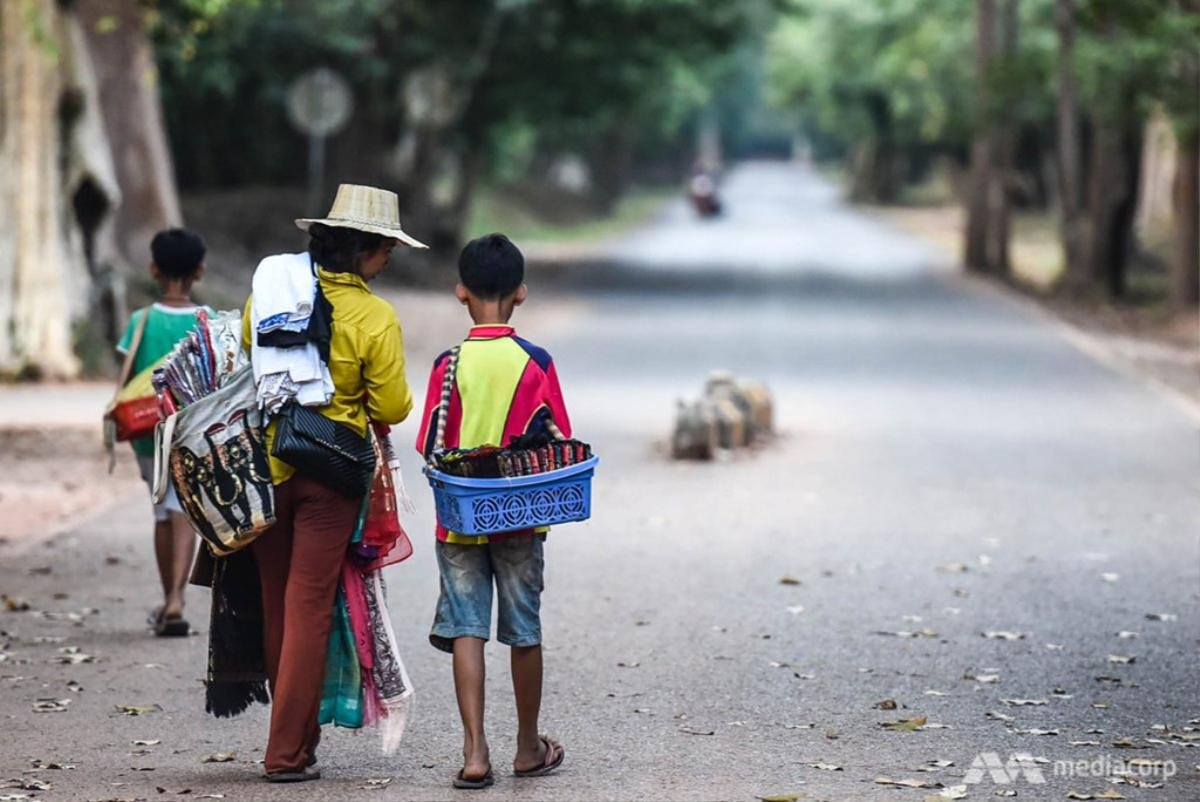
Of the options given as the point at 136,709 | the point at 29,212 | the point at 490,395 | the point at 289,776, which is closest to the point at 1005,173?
the point at 29,212

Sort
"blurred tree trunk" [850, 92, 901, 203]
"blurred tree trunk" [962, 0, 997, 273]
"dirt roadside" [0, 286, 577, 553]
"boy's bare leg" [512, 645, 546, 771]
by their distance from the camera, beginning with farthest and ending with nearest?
"blurred tree trunk" [850, 92, 901, 203], "blurred tree trunk" [962, 0, 997, 273], "dirt roadside" [0, 286, 577, 553], "boy's bare leg" [512, 645, 546, 771]

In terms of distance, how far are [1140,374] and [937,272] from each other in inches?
701

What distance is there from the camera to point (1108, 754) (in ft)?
21.6

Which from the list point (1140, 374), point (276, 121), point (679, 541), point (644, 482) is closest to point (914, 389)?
point (1140, 374)

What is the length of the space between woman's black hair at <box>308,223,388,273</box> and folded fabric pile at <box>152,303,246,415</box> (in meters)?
0.38

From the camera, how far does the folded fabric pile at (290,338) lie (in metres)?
5.96

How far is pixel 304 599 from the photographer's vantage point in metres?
6.10

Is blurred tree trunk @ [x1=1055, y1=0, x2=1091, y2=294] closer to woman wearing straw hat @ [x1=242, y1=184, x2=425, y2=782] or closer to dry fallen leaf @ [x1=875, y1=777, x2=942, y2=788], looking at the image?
dry fallen leaf @ [x1=875, y1=777, x2=942, y2=788]

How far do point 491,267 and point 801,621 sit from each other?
3.49 meters

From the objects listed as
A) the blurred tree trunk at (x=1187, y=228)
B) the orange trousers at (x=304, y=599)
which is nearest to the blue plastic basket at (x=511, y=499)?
the orange trousers at (x=304, y=599)

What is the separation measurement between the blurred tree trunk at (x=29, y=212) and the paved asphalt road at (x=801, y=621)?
434cm

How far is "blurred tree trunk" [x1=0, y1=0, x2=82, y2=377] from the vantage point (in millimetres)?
18234

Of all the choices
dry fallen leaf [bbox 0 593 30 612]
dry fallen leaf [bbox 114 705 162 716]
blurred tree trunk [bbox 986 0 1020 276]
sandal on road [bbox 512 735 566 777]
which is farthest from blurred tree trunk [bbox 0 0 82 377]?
blurred tree trunk [bbox 986 0 1020 276]

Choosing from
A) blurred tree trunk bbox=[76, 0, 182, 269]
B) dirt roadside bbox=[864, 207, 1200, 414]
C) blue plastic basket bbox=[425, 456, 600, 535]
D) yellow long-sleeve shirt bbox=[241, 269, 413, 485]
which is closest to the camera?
blue plastic basket bbox=[425, 456, 600, 535]
